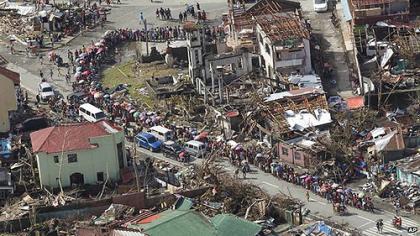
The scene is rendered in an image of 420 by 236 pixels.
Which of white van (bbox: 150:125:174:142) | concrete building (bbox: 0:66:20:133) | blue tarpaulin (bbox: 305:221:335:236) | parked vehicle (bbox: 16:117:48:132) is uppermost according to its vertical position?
concrete building (bbox: 0:66:20:133)

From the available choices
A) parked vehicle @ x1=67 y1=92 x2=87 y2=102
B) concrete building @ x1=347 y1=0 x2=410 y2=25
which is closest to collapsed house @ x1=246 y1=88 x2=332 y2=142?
concrete building @ x1=347 y1=0 x2=410 y2=25

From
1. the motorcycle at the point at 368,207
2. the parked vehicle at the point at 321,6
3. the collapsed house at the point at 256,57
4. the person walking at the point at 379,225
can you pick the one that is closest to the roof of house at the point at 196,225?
the person walking at the point at 379,225

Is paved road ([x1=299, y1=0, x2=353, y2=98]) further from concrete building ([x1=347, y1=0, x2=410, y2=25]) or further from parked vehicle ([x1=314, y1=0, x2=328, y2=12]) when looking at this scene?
concrete building ([x1=347, y1=0, x2=410, y2=25])

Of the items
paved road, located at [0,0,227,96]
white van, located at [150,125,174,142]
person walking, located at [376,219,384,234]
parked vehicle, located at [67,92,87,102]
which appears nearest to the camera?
person walking, located at [376,219,384,234]

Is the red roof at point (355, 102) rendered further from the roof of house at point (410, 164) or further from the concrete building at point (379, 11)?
the concrete building at point (379, 11)

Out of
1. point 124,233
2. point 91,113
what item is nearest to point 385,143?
point 124,233

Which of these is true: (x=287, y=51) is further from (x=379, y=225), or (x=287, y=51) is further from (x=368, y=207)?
(x=379, y=225)
